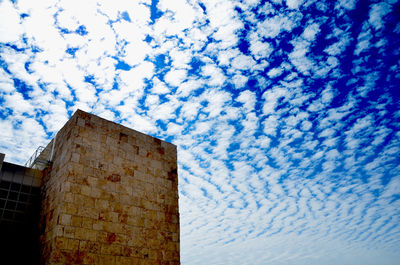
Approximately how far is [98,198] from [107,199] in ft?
1.02

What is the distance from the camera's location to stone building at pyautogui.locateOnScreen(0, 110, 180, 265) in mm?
8352

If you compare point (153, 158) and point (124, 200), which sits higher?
point (153, 158)

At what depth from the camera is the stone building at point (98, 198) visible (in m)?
8.35

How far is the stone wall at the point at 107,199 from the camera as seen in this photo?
8.29 meters

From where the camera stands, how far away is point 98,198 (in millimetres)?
9086

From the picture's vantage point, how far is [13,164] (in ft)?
34.3

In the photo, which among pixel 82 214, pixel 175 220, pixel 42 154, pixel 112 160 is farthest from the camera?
pixel 42 154

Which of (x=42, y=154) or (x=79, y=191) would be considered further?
(x=42, y=154)

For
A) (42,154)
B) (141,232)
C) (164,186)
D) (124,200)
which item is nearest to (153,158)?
(164,186)

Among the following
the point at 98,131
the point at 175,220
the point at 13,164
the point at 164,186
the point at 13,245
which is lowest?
the point at 13,245

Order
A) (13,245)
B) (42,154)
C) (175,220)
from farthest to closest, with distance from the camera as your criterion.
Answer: (42,154)
(175,220)
(13,245)

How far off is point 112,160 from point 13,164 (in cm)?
376

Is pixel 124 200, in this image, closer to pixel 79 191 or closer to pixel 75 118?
pixel 79 191

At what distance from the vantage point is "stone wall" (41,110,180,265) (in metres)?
8.29
